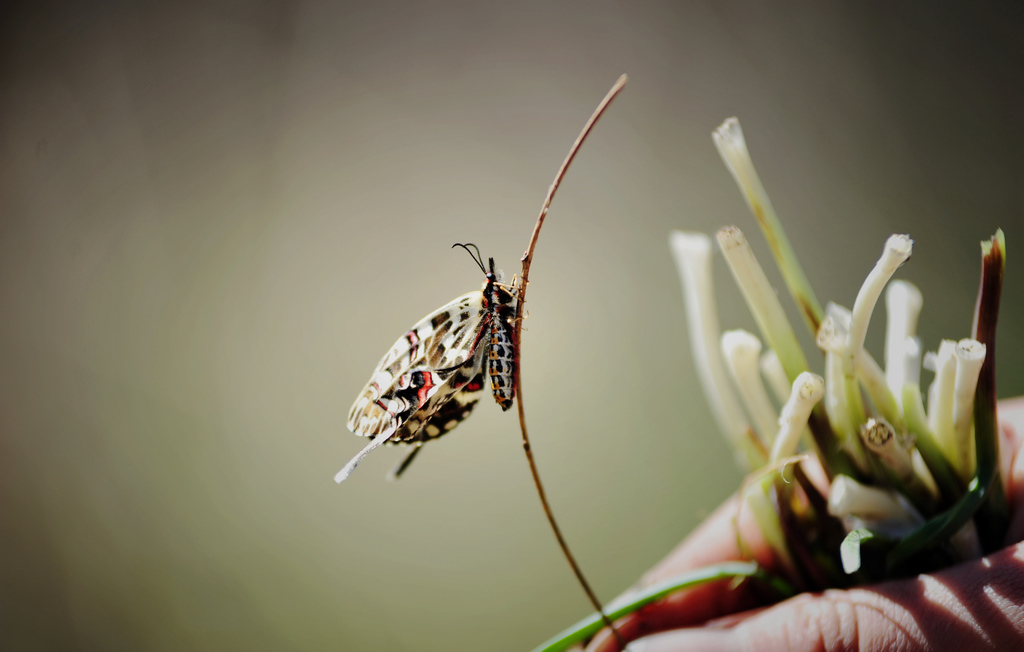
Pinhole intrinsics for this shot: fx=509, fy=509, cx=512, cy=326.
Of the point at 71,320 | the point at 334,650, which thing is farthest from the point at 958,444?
the point at 71,320

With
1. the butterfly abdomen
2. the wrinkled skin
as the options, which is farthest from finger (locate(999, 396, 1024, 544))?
the butterfly abdomen

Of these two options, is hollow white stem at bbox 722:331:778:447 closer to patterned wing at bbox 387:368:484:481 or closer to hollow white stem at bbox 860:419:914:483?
hollow white stem at bbox 860:419:914:483

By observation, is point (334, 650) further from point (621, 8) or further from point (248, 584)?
point (621, 8)

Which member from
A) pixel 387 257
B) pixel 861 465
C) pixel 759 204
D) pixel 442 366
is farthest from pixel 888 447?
pixel 387 257

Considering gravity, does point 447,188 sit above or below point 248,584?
above

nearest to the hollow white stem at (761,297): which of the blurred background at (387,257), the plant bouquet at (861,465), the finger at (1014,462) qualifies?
the plant bouquet at (861,465)

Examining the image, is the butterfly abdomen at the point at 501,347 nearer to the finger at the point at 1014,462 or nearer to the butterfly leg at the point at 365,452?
the butterfly leg at the point at 365,452
